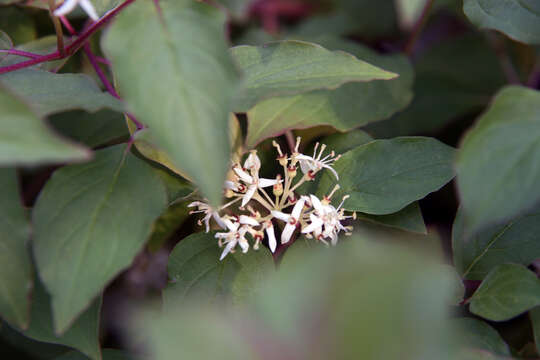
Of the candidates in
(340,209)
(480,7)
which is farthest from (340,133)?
(480,7)

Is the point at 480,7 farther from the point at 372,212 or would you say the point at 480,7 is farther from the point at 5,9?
the point at 5,9

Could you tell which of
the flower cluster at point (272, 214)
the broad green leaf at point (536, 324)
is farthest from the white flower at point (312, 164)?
the broad green leaf at point (536, 324)

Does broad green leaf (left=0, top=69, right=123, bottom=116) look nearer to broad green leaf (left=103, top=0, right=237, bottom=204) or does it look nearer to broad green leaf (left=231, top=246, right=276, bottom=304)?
broad green leaf (left=103, top=0, right=237, bottom=204)

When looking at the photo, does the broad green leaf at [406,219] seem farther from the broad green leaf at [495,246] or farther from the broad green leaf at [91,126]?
the broad green leaf at [91,126]

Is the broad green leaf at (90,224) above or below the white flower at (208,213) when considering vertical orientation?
above

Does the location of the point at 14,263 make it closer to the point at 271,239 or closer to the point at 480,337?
the point at 271,239

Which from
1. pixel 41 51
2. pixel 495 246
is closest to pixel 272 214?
pixel 495 246

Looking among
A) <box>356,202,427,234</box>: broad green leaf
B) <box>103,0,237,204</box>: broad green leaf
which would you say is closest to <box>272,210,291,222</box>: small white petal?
<box>356,202,427,234</box>: broad green leaf
